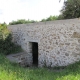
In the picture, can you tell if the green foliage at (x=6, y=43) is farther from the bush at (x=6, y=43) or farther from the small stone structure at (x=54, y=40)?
the small stone structure at (x=54, y=40)

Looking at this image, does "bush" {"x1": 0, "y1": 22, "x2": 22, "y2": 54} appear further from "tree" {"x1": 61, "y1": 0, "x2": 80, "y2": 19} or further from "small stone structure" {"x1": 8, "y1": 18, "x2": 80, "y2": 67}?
"tree" {"x1": 61, "y1": 0, "x2": 80, "y2": 19}

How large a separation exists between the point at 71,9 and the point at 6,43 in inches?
266

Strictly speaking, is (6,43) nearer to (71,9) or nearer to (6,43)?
(6,43)

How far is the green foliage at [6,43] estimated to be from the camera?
538 inches

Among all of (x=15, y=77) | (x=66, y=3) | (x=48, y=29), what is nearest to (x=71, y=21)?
(x=48, y=29)

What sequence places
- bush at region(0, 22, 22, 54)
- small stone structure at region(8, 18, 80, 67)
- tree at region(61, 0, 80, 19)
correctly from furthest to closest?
tree at region(61, 0, 80, 19) → bush at region(0, 22, 22, 54) → small stone structure at region(8, 18, 80, 67)

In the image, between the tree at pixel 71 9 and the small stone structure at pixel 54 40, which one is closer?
the small stone structure at pixel 54 40

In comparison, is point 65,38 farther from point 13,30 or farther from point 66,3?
point 66,3

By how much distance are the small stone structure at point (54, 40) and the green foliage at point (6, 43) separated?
906 millimetres

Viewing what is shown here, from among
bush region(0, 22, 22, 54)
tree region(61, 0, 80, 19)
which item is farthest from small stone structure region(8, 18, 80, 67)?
tree region(61, 0, 80, 19)

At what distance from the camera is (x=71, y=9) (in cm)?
1645

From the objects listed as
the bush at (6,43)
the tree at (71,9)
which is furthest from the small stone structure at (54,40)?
the tree at (71,9)

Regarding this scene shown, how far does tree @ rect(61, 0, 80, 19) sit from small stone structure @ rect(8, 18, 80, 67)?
16.1ft

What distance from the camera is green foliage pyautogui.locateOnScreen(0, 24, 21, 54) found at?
538 inches
